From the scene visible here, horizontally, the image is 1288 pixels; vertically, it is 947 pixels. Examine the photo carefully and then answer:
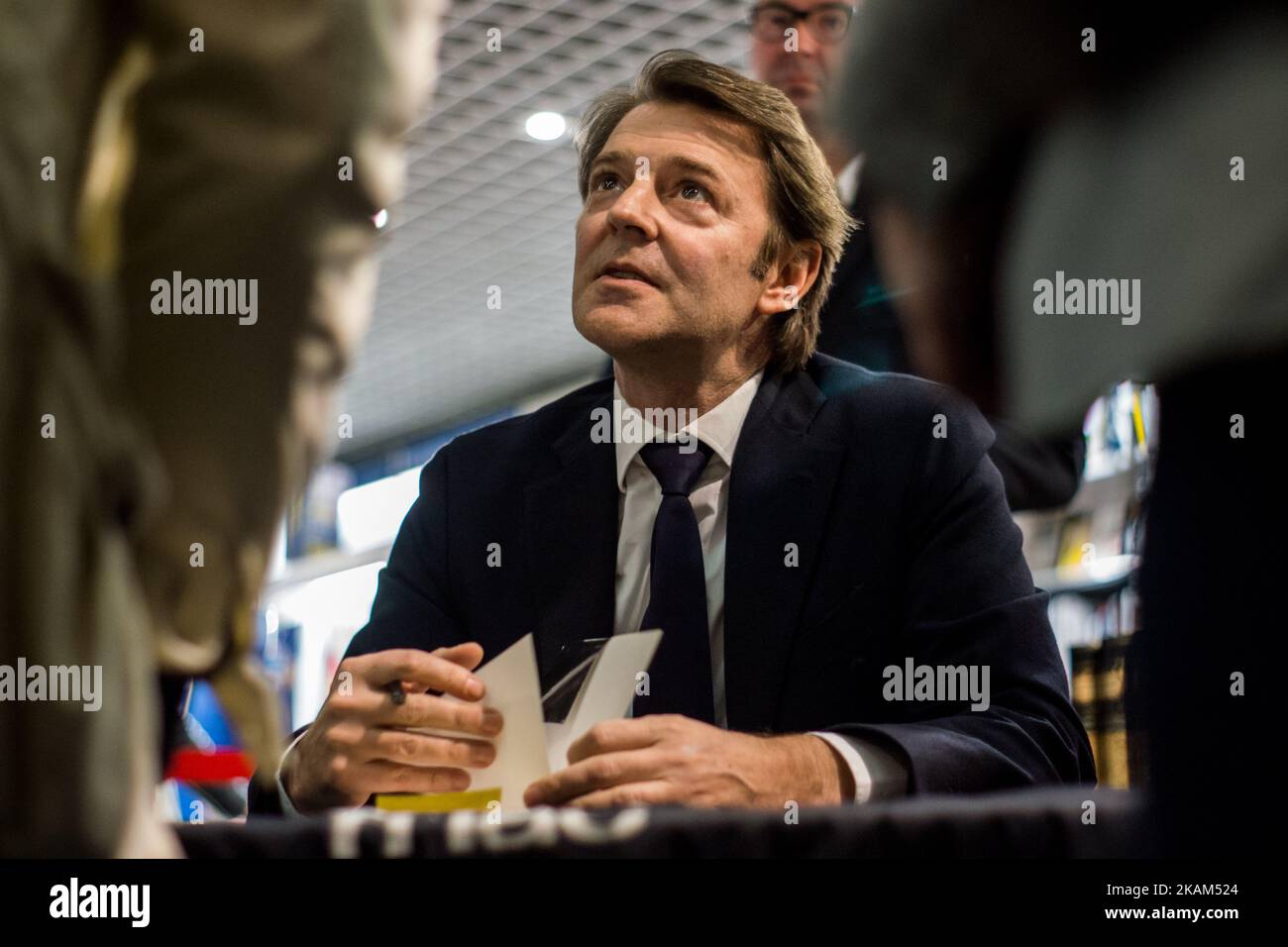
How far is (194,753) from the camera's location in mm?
2600

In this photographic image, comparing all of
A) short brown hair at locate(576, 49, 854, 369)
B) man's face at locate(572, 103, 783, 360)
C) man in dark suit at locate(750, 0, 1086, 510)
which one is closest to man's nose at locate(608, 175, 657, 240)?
man's face at locate(572, 103, 783, 360)

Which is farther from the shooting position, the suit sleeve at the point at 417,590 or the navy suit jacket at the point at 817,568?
the suit sleeve at the point at 417,590

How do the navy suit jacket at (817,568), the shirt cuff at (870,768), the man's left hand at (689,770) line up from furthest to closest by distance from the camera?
the navy suit jacket at (817,568) → the shirt cuff at (870,768) → the man's left hand at (689,770)

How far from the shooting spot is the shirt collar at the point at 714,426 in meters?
1.50

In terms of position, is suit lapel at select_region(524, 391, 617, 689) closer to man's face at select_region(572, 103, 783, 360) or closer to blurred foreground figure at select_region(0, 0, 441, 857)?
man's face at select_region(572, 103, 783, 360)

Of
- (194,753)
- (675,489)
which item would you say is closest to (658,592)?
(675,489)

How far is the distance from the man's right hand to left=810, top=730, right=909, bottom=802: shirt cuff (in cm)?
30

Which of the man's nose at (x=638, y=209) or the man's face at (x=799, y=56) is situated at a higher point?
the man's face at (x=799, y=56)

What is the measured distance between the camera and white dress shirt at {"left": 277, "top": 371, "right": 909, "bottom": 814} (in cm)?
138

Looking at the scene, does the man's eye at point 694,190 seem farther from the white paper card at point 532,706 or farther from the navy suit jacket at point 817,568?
the white paper card at point 532,706

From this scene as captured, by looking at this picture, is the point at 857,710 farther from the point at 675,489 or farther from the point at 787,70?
the point at 787,70

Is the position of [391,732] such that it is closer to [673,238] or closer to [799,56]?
[673,238]

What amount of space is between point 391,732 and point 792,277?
0.83 meters

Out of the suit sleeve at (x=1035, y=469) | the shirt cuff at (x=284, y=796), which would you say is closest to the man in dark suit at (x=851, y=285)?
the suit sleeve at (x=1035, y=469)
